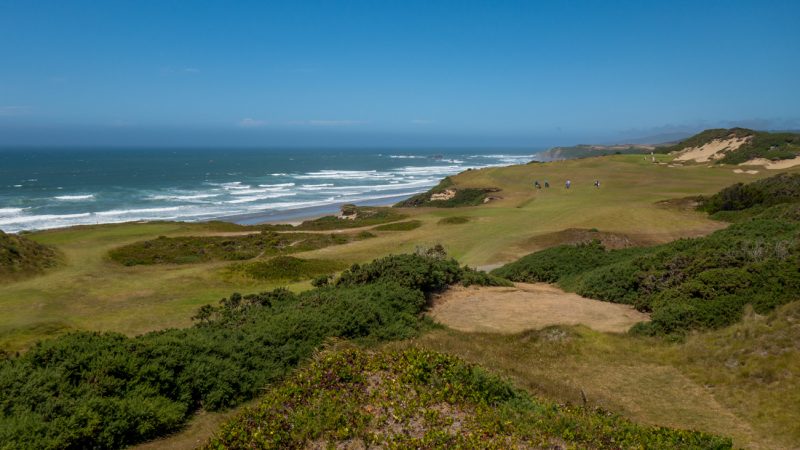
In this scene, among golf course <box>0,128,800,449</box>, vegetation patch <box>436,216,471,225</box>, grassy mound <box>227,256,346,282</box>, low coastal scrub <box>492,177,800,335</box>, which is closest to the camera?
golf course <box>0,128,800,449</box>

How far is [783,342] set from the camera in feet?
32.1

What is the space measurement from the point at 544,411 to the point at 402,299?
24.0ft

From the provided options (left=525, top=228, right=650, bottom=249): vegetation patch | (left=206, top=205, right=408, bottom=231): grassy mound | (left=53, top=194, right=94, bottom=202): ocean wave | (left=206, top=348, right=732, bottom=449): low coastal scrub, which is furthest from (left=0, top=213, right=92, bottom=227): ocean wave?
(left=206, top=348, right=732, bottom=449): low coastal scrub

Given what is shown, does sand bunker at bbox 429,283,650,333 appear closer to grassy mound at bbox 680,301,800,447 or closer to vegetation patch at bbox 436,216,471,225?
grassy mound at bbox 680,301,800,447

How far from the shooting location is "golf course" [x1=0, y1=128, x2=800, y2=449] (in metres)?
6.65

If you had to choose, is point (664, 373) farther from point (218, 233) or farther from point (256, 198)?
point (256, 198)

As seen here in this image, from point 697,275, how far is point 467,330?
699cm

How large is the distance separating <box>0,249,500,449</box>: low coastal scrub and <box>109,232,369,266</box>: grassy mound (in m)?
17.4

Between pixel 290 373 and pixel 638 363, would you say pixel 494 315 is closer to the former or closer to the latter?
pixel 638 363

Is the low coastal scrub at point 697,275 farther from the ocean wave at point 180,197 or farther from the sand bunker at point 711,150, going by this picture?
the ocean wave at point 180,197

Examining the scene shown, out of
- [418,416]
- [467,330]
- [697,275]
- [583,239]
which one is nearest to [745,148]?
[583,239]

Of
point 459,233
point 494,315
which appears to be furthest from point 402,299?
point 459,233

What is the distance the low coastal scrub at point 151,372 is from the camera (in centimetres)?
638

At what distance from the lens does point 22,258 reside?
80.0ft
